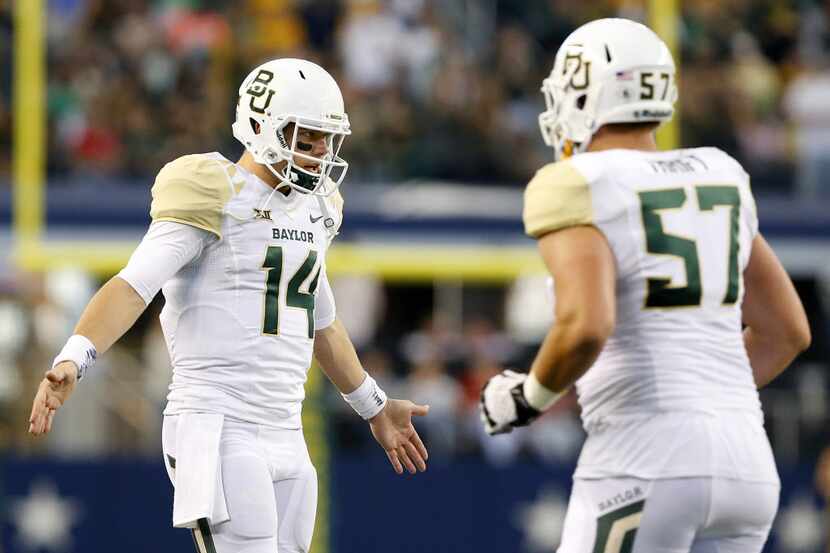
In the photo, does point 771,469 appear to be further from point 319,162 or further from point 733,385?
point 319,162

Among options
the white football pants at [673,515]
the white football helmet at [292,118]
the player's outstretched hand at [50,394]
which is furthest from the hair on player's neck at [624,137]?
the player's outstretched hand at [50,394]

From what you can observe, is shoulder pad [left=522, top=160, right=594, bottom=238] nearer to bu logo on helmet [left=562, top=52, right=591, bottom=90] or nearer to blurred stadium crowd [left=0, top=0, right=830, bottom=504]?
bu logo on helmet [left=562, top=52, right=591, bottom=90]

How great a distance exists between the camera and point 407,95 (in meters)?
11.7

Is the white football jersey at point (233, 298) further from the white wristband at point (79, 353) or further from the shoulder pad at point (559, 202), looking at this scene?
the shoulder pad at point (559, 202)

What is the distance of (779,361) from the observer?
4176 millimetres

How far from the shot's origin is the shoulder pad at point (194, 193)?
4.44 m

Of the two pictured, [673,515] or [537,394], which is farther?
[537,394]

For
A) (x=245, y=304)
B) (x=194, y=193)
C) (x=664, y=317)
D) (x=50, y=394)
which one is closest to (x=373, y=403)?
(x=245, y=304)

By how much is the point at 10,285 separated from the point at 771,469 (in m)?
8.29

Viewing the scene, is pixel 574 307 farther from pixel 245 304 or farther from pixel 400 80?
pixel 400 80

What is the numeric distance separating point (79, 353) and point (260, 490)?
2.02 feet

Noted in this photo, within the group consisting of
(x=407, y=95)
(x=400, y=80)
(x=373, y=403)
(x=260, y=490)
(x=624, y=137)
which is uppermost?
(x=400, y=80)

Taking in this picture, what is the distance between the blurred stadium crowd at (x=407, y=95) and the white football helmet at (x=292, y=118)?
5.64 m

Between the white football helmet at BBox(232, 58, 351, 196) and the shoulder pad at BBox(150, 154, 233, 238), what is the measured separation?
166mm
